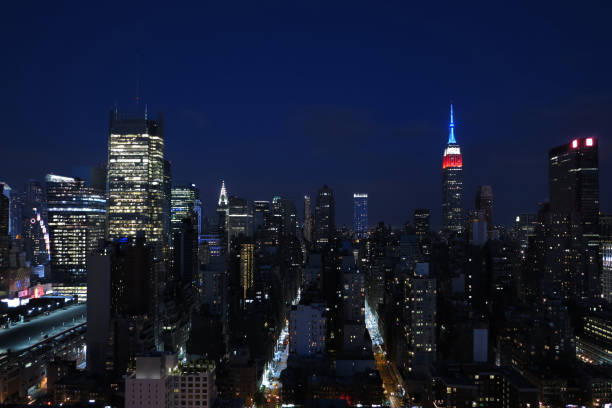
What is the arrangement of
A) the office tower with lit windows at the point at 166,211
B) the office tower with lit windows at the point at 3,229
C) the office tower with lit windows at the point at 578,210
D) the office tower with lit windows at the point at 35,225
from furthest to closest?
the office tower with lit windows at the point at 35,225 → the office tower with lit windows at the point at 166,211 → the office tower with lit windows at the point at 3,229 → the office tower with lit windows at the point at 578,210

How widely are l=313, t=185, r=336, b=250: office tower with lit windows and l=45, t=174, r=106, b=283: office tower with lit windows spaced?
46.6 m

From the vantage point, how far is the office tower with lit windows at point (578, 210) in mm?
58719

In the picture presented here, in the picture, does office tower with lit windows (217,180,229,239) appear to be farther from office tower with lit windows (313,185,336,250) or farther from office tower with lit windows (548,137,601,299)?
office tower with lit windows (548,137,601,299)

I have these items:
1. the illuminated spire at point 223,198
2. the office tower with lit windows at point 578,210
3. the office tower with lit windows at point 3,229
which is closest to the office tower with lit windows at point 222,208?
the illuminated spire at point 223,198

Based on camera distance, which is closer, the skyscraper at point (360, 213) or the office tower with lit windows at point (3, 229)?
the office tower with lit windows at point (3, 229)

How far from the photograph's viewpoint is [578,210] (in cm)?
7206

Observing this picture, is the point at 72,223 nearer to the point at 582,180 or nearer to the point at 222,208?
the point at 222,208

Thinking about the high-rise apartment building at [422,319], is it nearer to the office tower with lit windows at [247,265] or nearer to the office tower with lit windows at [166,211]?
the office tower with lit windows at [247,265]

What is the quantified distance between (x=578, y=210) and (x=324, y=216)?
178 ft

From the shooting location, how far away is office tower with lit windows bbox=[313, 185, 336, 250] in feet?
379

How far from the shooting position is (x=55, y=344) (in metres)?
39.2

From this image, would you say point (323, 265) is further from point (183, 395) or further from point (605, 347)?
point (183, 395)

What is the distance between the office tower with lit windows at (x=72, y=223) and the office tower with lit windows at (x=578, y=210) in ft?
201

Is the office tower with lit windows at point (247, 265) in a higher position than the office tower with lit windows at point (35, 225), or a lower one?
lower
